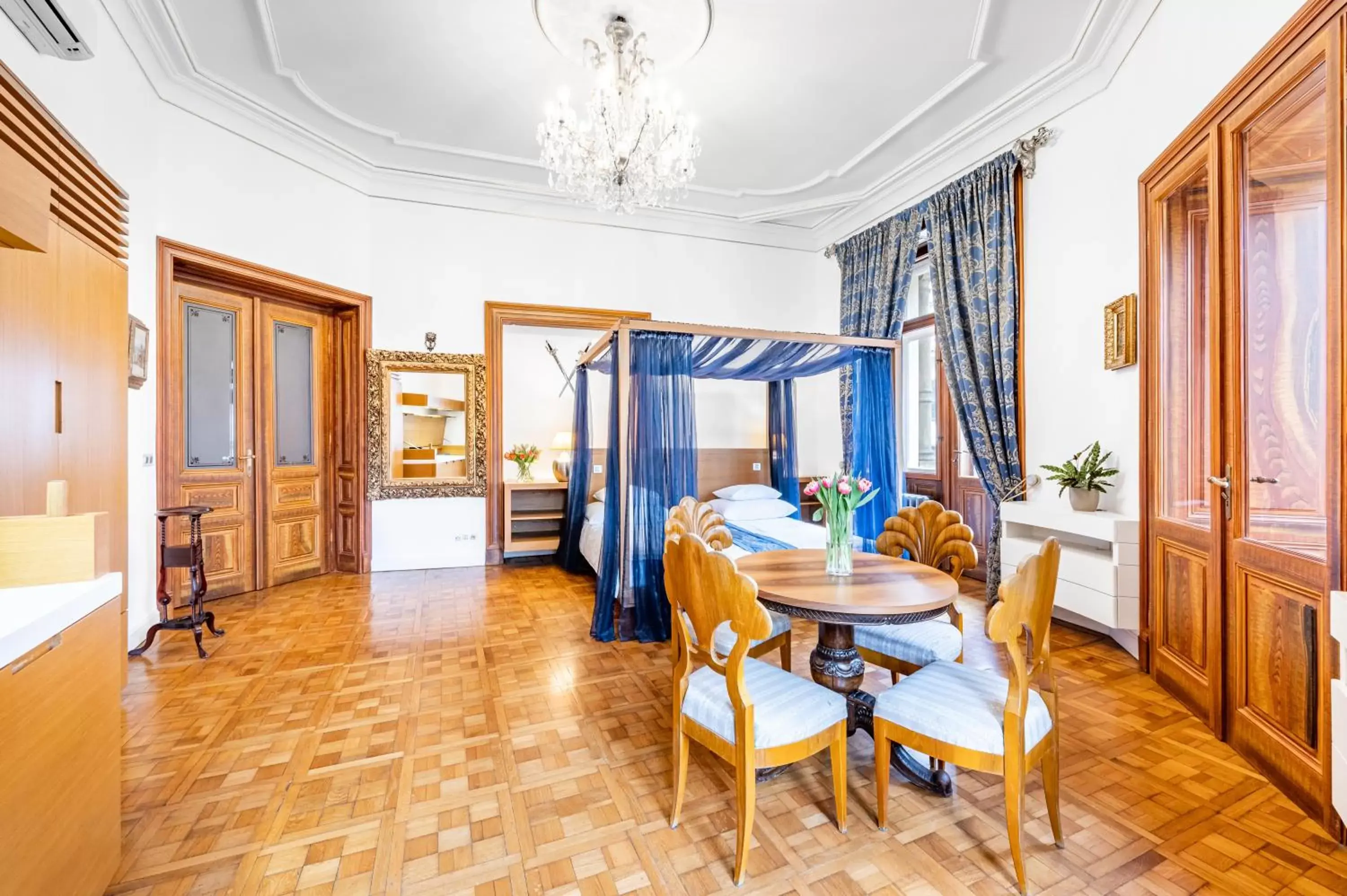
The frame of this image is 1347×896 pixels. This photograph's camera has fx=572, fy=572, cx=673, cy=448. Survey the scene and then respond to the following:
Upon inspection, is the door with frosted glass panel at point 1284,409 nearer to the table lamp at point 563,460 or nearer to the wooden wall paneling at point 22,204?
the wooden wall paneling at point 22,204

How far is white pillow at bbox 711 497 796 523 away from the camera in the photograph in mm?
4824

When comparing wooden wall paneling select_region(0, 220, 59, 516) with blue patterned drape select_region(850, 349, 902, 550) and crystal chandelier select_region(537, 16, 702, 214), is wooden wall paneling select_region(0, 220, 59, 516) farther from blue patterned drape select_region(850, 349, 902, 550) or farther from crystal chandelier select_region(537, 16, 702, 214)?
blue patterned drape select_region(850, 349, 902, 550)

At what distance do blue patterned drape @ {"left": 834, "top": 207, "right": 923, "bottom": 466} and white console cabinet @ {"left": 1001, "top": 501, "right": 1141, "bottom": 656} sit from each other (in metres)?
1.35

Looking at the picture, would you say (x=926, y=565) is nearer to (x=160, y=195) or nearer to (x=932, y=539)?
(x=932, y=539)

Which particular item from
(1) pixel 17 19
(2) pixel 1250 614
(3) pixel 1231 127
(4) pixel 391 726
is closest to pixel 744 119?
(3) pixel 1231 127

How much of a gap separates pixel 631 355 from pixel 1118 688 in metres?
3.05

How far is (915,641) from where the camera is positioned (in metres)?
2.18

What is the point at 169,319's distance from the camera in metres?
3.73

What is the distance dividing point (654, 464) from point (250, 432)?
132 inches

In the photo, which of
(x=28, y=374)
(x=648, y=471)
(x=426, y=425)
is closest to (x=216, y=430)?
(x=426, y=425)

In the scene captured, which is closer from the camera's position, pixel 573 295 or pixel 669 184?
pixel 669 184

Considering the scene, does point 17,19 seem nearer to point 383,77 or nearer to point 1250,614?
point 383,77

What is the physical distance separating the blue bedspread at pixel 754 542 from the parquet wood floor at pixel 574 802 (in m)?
1.05

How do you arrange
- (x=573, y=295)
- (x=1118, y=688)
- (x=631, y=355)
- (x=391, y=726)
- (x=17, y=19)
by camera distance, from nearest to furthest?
(x=17, y=19)
(x=391, y=726)
(x=1118, y=688)
(x=631, y=355)
(x=573, y=295)
